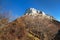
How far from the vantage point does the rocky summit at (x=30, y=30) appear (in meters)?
18.5

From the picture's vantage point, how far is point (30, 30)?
65.7 ft

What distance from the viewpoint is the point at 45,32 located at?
1986cm

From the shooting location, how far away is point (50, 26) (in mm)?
20484

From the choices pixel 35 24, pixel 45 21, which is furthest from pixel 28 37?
pixel 45 21

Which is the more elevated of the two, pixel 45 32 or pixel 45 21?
pixel 45 21

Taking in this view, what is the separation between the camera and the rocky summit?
60.6 ft

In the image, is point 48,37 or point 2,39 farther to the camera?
point 48,37

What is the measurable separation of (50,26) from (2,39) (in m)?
5.56

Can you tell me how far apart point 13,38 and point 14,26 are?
1.93 meters

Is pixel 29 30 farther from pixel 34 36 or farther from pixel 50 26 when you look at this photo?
pixel 50 26

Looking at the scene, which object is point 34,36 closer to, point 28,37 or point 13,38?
point 28,37

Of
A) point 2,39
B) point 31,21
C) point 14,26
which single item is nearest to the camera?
A: point 2,39

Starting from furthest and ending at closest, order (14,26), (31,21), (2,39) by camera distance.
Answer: (31,21) → (14,26) → (2,39)

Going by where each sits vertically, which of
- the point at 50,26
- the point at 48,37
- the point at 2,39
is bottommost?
the point at 2,39
